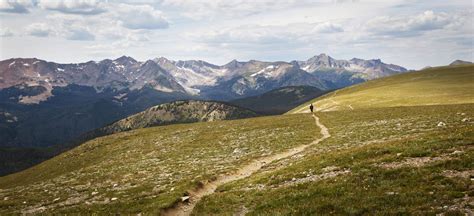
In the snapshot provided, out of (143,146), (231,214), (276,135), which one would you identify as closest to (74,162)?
(143,146)

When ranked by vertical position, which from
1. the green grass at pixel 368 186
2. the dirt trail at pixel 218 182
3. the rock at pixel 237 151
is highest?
the green grass at pixel 368 186

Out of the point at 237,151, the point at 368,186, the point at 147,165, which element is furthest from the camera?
the point at 237,151

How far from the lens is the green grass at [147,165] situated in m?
31.5

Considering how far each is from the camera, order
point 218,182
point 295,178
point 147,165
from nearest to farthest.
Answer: point 295,178 < point 218,182 < point 147,165

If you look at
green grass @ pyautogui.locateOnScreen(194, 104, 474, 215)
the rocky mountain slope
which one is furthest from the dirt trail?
green grass @ pyautogui.locateOnScreen(194, 104, 474, 215)

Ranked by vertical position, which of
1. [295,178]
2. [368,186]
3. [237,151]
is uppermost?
[368,186]

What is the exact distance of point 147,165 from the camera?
4897 centimetres

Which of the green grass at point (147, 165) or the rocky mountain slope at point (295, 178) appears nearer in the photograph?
the rocky mountain slope at point (295, 178)

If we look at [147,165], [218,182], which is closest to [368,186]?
[218,182]

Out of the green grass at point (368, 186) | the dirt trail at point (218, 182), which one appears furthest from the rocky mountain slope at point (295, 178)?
the dirt trail at point (218, 182)

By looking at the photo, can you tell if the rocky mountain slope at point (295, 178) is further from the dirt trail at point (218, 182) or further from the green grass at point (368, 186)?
the dirt trail at point (218, 182)

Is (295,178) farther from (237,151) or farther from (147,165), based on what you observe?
(147,165)

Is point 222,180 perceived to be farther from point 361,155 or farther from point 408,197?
point 408,197

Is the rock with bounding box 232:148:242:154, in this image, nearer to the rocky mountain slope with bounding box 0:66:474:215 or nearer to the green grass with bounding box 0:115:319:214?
the green grass with bounding box 0:115:319:214
